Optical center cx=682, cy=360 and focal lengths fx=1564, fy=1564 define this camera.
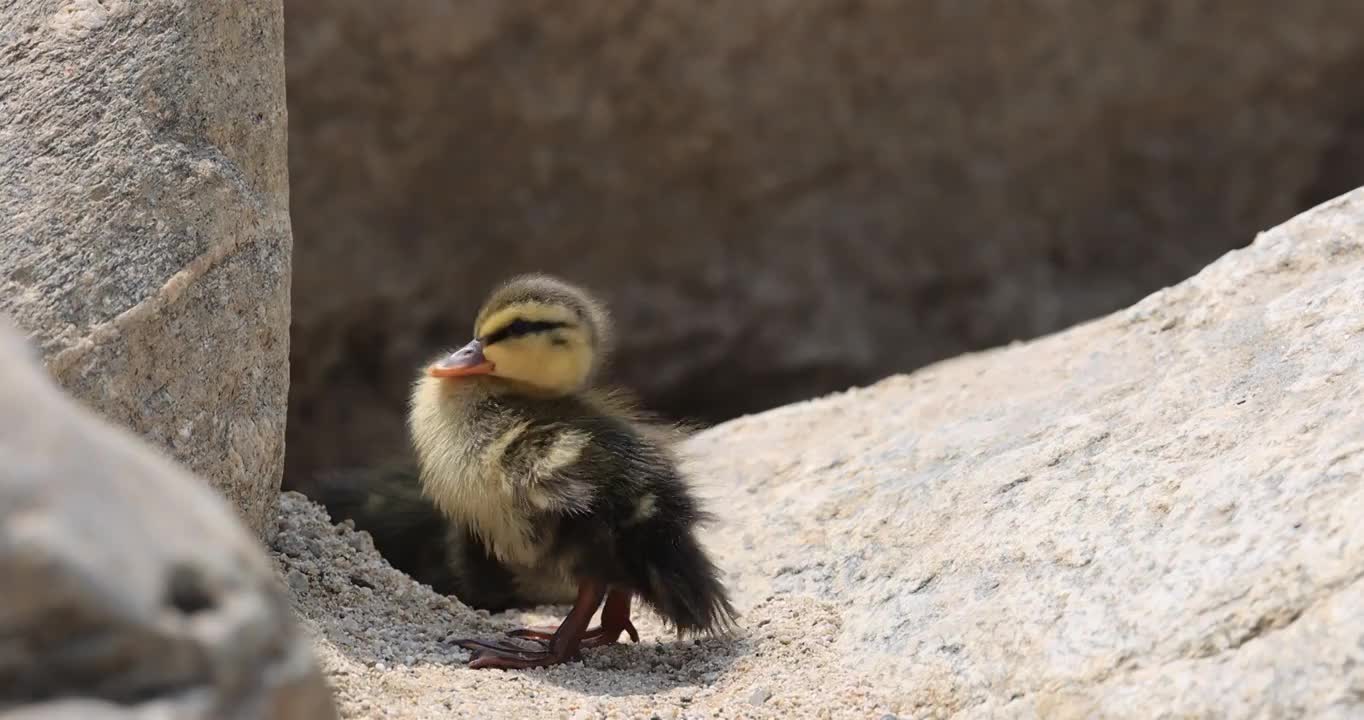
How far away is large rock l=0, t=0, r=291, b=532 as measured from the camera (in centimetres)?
262

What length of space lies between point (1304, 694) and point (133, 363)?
190cm

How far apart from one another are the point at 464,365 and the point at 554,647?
2.12 ft

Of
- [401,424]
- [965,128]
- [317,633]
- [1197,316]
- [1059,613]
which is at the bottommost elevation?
[1059,613]

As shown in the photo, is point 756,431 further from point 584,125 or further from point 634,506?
point 584,125

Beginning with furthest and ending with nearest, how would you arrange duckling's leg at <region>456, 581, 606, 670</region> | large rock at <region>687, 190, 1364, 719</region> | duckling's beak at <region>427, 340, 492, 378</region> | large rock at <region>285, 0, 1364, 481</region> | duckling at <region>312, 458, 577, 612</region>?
large rock at <region>285, 0, 1364, 481</region> < duckling at <region>312, 458, 577, 612</region> < duckling's beak at <region>427, 340, 492, 378</region> < duckling's leg at <region>456, 581, 606, 670</region> < large rock at <region>687, 190, 1364, 719</region>

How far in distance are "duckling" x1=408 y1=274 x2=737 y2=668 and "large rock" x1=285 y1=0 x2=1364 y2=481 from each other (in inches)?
120

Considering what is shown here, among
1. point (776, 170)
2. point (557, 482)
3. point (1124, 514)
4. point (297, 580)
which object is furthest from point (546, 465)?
point (776, 170)

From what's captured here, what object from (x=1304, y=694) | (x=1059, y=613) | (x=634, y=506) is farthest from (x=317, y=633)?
(x=1304, y=694)

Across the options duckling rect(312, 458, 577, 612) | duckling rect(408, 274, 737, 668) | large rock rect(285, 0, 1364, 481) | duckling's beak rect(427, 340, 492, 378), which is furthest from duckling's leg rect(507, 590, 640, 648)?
large rock rect(285, 0, 1364, 481)

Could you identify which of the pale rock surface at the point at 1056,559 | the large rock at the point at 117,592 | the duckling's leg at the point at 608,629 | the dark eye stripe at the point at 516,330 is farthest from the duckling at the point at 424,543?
the large rock at the point at 117,592

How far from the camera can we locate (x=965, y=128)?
273 inches

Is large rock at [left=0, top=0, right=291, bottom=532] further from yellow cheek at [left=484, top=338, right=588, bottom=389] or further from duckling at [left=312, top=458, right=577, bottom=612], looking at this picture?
duckling at [left=312, top=458, right=577, bottom=612]

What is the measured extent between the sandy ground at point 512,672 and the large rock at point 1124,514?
10 cm

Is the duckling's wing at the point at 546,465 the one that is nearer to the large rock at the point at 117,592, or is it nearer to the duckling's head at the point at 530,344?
the duckling's head at the point at 530,344
